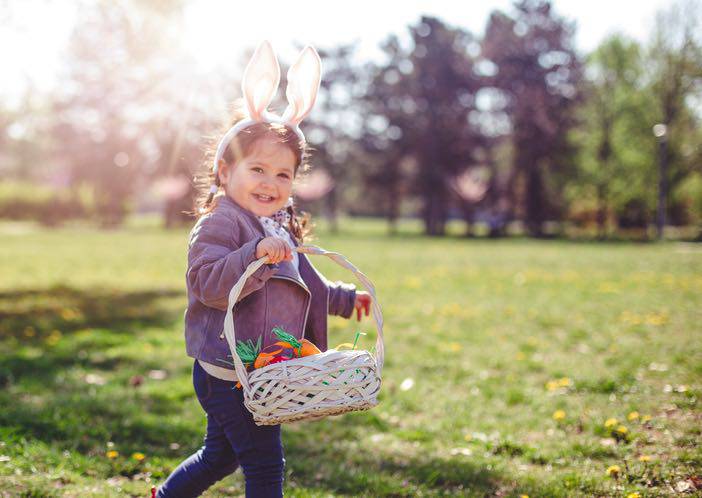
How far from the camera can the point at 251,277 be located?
2270mm

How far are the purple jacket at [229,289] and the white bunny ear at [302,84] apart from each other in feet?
1.46

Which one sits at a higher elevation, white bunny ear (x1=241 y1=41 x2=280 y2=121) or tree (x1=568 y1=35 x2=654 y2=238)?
tree (x1=568 y1=35 x2=654 y2=238)

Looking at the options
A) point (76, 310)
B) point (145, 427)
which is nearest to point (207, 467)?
point (145, 427)

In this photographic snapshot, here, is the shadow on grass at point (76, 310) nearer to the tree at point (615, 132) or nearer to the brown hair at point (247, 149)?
the brown hair at point (247, 149)

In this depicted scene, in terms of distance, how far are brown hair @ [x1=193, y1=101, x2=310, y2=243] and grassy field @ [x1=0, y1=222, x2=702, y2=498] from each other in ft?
4.83

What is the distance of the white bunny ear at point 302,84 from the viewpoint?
8.35ft

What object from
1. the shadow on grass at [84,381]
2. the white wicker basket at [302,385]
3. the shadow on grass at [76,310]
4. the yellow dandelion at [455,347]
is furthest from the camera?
the shadow on grass at [76,310]

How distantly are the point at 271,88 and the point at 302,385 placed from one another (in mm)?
1171

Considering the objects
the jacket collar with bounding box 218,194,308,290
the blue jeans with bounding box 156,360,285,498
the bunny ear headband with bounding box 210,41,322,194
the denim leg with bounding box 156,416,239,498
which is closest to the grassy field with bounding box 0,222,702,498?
the denim leg with bounding box 156,416,239,498

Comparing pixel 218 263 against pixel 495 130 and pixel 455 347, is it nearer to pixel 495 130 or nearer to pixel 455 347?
pixel 455 347

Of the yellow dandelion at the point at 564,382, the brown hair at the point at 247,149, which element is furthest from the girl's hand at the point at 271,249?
the yellow dandelion at the point at 564,382

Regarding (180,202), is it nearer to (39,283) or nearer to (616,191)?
(616,191)

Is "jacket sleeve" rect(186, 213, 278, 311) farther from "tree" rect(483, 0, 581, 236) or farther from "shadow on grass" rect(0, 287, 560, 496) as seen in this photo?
"tree" rect(483, 0, 581, 236)

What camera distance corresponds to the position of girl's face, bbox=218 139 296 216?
2457mm
